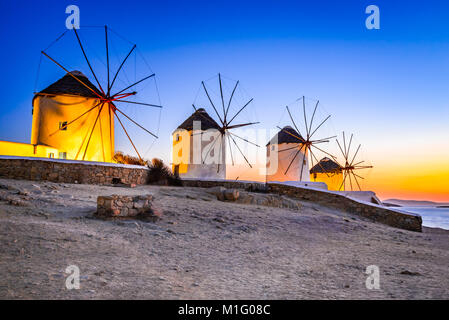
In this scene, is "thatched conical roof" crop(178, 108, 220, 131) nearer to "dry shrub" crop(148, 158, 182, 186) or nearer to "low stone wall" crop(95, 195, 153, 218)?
"dry shrub" crop(148, 158, 182, 186)

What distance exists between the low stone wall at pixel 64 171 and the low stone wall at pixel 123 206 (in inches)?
213

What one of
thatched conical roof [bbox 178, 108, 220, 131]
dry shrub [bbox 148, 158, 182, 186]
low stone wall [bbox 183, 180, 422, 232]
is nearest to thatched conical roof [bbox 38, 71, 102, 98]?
dry shrub [bbox 148, 158, 182, 186]

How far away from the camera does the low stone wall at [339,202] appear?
11.5 m

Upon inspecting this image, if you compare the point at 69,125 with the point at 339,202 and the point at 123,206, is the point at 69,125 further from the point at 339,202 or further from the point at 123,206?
the point at 339,202

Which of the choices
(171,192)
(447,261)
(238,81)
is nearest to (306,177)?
(238,81)

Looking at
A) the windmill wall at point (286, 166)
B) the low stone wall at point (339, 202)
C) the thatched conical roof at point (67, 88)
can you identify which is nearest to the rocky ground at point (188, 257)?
the low stone wall at point (339, 202)

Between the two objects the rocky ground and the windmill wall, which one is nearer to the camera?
the rocky ground

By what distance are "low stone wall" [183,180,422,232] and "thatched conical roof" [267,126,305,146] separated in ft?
29.1

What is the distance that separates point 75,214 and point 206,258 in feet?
10.9

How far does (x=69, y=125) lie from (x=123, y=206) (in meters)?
9.66

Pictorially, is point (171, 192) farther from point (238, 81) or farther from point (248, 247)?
point (238, 81)

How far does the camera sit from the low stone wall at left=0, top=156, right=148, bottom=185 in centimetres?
972

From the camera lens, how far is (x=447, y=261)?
5.49 meters

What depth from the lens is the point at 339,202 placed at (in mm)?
12664
